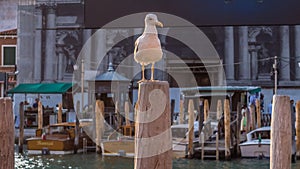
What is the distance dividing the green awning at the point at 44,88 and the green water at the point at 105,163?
4877 mm

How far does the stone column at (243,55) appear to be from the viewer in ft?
56.9

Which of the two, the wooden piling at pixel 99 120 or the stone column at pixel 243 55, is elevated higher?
the stone column at pixel 243 55

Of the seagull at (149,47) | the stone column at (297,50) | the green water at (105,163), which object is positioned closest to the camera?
the seagull at (149,47)

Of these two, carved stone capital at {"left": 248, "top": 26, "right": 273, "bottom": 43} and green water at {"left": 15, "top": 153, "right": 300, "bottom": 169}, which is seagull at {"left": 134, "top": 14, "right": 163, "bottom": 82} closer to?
green water at {"left": 15, "top": 153, "right": 300, "bottom": 169}

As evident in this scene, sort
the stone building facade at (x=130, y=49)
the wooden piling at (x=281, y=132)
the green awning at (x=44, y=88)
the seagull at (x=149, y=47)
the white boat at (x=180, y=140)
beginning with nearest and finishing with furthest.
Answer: the wooden piling at (x=281, y=132) → the seagull at (x=149, y=47) → the white boat at (x=180, y=140) → the green awning at (x=44, y=88) → the stone building facade at (x=130, y=49)

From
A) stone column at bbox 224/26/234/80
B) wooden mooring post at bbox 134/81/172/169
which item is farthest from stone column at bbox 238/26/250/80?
wooden mooring post at bbox 134/81/172/169

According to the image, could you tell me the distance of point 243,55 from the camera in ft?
57.1

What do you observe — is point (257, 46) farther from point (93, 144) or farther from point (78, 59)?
point (93, 144)

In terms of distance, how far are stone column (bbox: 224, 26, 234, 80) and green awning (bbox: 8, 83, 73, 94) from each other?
16.1ft

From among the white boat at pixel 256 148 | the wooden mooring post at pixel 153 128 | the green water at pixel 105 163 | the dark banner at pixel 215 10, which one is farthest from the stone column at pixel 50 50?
the wooden mooring post at pixel 153 128

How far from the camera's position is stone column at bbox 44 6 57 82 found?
18062mm

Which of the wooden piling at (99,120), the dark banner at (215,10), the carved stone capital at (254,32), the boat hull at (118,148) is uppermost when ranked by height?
the carved stone capital at (254,32)

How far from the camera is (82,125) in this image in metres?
13.1

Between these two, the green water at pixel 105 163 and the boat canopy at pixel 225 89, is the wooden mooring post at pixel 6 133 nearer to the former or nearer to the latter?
the green water at pixel 105 163
